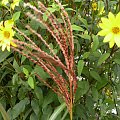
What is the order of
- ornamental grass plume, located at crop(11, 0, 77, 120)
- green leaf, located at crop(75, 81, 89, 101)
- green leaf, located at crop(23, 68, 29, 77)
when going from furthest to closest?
green leaf, located at crop(75, 81, 89, 101) < green leaf, located at crop(23, 68, 29, 77) < ornamental grass plume, located at crop(11, 0, 77, 120)

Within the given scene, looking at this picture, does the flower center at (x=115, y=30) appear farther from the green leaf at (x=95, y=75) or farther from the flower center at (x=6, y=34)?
the flower center at (x=6, y=34)

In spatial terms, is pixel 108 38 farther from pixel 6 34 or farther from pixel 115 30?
pixel 6 34

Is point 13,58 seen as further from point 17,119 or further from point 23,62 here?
point 17,119

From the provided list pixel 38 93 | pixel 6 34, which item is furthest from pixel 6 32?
pixel 38 93

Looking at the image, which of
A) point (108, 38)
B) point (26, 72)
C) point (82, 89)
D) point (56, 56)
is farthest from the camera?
point (82, 89)

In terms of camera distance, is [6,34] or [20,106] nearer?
[6,34]

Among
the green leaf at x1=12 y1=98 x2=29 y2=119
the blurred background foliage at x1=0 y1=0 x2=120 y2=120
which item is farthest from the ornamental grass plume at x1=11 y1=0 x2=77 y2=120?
the green leaf at x1=12 y1=98 x2=29 y2=119

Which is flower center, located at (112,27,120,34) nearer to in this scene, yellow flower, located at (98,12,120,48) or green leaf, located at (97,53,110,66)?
yellow flower, located at (98,12,120,48)

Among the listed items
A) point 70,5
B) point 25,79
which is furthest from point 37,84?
point 70,5

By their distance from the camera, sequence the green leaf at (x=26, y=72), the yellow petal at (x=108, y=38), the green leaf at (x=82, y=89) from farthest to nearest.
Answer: the green leaf at (x=82, y=89), the green leaf at (x=26, y=72), the yellow petal at (x=108, y=38)

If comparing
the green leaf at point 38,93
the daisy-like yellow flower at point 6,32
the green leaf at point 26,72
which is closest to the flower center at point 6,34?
the daisy-like yellow flower at point 6,32

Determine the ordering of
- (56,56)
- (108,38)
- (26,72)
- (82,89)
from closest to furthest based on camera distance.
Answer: (56,56) < (108,38) < (26,72) < (82,89)
